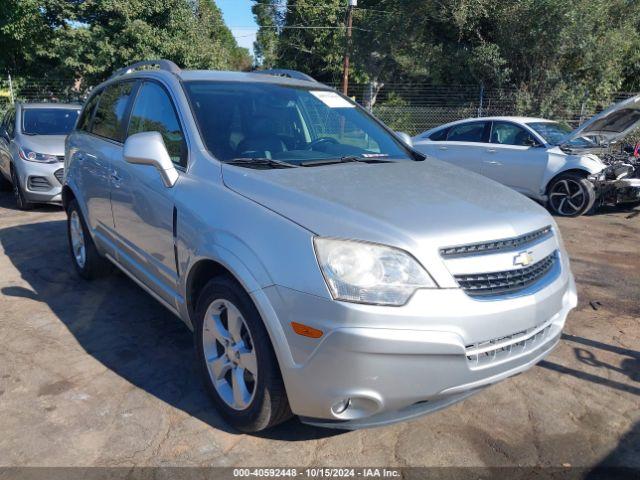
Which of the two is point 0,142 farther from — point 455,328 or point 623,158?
point 623,158

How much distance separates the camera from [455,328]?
2.25 meters

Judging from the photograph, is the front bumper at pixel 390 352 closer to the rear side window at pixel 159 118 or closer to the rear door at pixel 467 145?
the rear side window at pixel 159 118

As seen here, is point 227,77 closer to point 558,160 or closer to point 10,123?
point 558,160

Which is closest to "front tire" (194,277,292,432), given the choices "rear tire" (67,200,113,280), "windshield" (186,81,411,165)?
"windshield" (186,81,411,165)

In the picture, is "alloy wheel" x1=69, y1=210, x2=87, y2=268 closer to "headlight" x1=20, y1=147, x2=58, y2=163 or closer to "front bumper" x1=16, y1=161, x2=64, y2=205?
"front bumper" x1=16, y1=161, x2=64, y2=205

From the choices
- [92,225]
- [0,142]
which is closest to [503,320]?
[92,225]

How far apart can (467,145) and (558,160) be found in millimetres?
1621

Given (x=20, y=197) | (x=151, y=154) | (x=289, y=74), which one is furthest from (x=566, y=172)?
(x=20, y=197)

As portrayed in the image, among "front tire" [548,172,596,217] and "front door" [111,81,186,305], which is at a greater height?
"front door" [111,81,186,305]

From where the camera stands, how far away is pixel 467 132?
9.64 meters

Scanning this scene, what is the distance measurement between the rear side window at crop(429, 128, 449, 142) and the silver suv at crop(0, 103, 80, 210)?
6.28 metres

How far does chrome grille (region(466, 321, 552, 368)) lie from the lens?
7.68ft

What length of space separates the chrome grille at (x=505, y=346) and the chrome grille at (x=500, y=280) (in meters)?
0.21

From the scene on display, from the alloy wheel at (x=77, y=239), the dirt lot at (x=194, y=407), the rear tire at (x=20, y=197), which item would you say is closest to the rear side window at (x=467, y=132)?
the dirt lot at (x=194, y=407)
